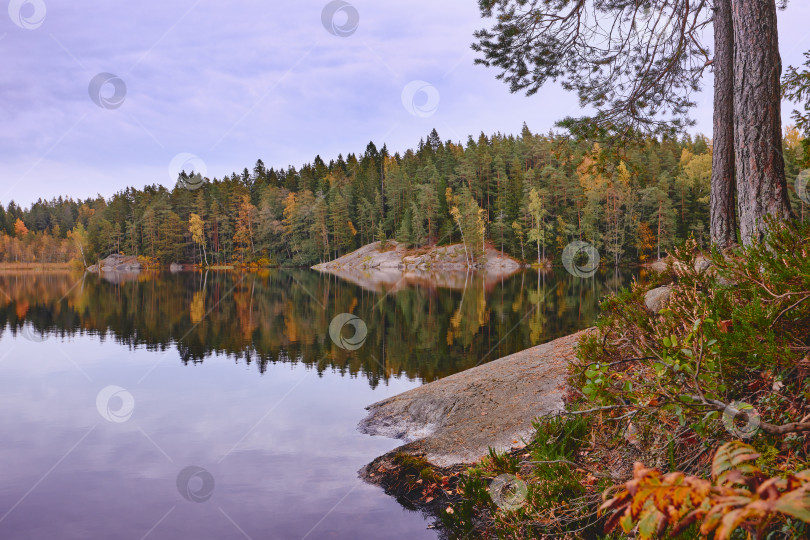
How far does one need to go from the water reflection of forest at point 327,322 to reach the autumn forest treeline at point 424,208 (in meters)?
33.3

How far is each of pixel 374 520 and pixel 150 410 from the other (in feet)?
28.7

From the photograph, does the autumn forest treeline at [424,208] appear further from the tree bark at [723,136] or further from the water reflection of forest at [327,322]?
the tree bark at [723,136]

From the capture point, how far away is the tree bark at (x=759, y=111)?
6.59 meters

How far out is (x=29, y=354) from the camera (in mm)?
19859

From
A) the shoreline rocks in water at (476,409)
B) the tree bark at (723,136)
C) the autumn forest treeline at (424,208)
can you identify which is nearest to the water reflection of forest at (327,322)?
the shoreline rocks in water at (476,409)

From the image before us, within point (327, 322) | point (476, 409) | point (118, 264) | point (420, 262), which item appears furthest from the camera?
point (118, 264)

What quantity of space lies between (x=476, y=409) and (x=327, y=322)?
1929 centimetres

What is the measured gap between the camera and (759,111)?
670 centimetres

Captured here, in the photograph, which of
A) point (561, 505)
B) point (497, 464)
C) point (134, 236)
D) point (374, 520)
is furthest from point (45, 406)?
point (134, 236)

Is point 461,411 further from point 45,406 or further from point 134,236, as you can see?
point 134,236

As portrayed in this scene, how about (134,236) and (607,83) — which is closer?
(607,83)

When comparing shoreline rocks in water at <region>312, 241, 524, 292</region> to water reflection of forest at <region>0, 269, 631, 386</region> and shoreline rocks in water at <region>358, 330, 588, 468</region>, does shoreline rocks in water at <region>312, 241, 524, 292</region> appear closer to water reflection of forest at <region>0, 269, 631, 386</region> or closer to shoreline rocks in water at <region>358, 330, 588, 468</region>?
water reflection of forest at <region>0, 269, 631, 386</region>

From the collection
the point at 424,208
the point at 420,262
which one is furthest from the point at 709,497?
the point at 424,208

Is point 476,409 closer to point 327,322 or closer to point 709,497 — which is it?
point 709,497
